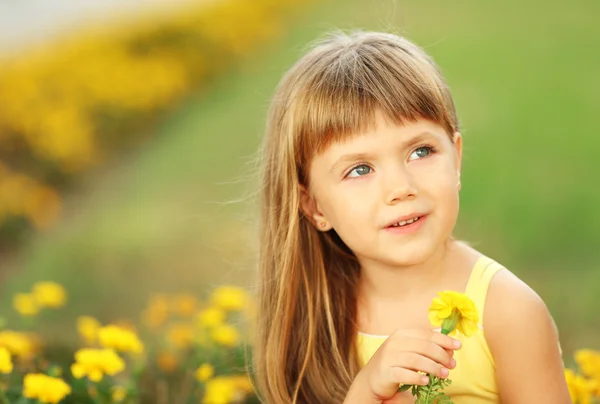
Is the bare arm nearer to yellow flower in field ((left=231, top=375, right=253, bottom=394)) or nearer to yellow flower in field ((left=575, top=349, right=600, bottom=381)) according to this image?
yellow flower in field ((left=575, top=349, right=600, bottom=381))

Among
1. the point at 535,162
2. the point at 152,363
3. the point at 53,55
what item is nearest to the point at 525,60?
the point at 535,162

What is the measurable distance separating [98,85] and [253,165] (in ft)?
8.46

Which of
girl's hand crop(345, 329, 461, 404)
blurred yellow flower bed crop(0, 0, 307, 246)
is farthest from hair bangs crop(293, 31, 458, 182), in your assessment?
blurred yellow flower bed crop(0, 0, 307, 246)

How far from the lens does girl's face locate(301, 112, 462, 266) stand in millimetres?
2059

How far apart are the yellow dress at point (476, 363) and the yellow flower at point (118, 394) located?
0.88m

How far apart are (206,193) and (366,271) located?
3.17 meters

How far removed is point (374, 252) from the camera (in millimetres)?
2148

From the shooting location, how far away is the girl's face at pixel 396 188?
6.75 ft

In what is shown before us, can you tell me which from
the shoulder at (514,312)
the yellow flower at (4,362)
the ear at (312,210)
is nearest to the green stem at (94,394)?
the yellow flower at (4,362)

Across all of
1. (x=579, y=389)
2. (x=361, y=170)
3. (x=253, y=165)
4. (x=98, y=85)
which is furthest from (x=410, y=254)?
(x=98, y=85)

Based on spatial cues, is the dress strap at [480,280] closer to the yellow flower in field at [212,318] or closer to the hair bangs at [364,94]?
the hair bangs at [364,94]

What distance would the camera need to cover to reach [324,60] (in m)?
2.31

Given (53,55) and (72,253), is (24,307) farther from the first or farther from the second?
(53,55)

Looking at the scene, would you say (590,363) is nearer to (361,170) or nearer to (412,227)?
(412,227)
